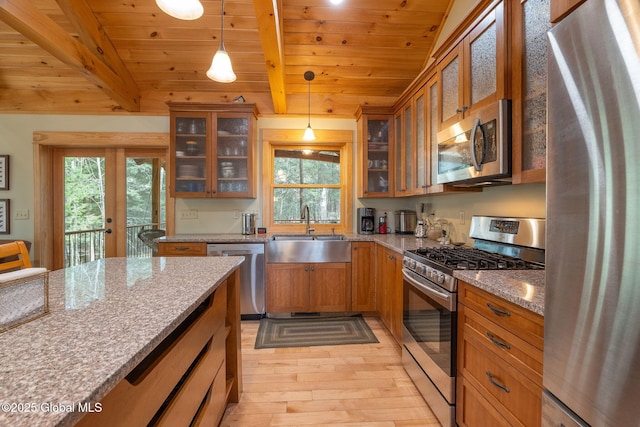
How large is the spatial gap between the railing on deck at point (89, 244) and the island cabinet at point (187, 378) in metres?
2.64

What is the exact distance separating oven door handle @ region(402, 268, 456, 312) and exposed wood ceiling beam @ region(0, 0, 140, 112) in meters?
3.20

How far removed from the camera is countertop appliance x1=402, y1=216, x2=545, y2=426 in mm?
1470

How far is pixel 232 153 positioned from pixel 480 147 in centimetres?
258

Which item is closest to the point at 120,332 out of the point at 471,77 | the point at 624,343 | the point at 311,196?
A: the point at 624,343

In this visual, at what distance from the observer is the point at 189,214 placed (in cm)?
354

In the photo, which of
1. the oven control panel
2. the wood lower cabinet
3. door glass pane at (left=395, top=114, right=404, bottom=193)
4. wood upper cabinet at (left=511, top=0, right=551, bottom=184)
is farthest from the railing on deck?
wood upper cabinet at (left=511, top=0, right=551, bottom=184)

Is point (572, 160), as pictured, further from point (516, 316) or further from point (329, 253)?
point (329, 253)

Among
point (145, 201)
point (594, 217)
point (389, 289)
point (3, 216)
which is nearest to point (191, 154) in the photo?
point (145, 201)

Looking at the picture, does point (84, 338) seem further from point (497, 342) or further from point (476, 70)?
point (476, 70)

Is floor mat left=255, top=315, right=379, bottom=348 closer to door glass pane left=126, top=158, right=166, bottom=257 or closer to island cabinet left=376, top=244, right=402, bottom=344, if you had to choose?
island cabinet left=376, top=244, right=402, bottom=344

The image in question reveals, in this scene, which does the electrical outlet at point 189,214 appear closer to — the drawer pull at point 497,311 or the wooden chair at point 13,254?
the wooden chair at point 13,254

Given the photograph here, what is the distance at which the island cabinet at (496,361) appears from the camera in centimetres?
100

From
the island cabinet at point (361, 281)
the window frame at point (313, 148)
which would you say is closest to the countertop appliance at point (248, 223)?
the window frame at point (313, 148)

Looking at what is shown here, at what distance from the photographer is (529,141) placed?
4.57 ft
